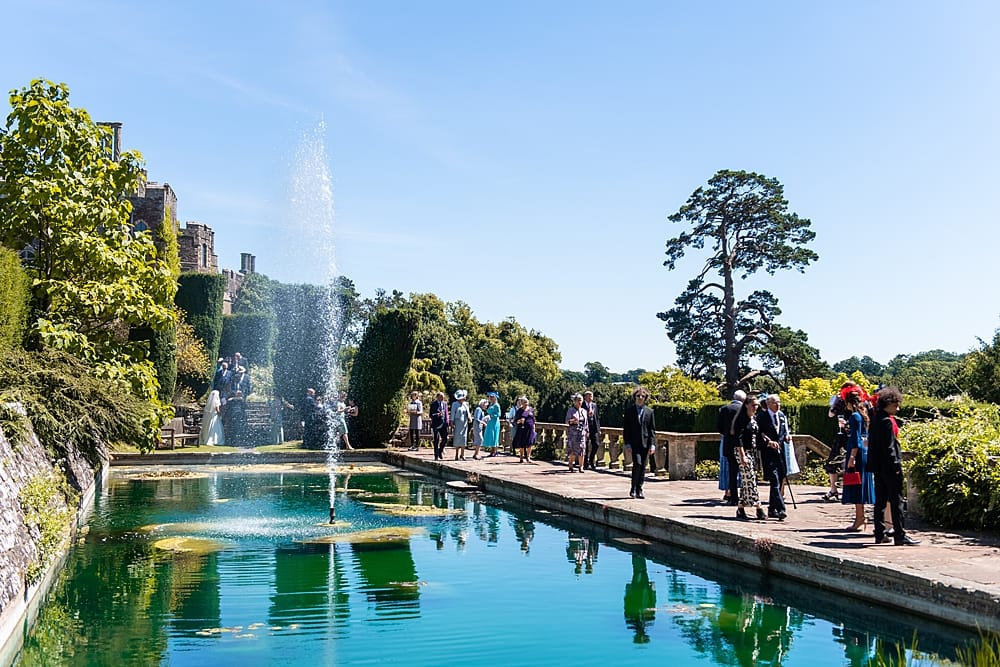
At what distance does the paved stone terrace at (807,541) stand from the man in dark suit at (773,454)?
242 mm

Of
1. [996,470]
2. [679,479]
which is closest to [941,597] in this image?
[996,470]

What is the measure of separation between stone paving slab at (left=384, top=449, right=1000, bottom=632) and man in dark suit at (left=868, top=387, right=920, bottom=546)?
18cm

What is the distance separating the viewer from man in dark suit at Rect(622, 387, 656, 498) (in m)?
12.6

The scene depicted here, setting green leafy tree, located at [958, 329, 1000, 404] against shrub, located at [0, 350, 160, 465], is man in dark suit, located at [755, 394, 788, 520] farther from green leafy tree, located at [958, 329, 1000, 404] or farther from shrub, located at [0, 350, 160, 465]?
green leafy tree, located at [958, 329, 1000, 404]

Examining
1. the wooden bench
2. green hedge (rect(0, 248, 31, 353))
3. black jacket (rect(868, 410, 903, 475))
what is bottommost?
the wooden bench

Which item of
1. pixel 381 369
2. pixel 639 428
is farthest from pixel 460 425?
pixel 639 428

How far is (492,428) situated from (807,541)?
13.4m

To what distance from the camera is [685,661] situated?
6.29 meters

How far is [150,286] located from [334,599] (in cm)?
824

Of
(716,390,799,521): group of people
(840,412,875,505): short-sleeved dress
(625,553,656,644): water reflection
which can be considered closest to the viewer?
(625,553,656,644): water reflection

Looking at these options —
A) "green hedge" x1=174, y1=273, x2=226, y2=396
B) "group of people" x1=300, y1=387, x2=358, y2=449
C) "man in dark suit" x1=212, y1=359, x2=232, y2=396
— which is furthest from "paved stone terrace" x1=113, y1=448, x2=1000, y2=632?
"green hedge" x1=174, y1=273, x2=226, y2=396

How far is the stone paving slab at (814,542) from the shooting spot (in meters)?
6.93

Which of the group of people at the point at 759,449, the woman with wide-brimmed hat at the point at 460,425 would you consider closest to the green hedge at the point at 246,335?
the woman with wide-brimmed hat at the point at 460,425

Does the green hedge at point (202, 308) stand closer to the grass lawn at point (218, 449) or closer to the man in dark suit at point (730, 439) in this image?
the grass lawn at point (218, 449)
